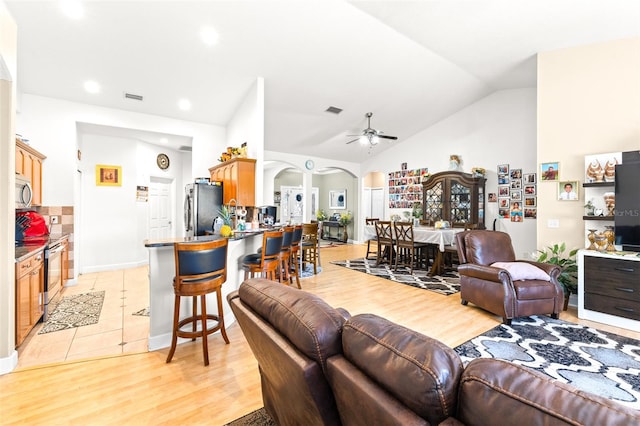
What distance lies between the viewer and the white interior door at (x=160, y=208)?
6.40 meters

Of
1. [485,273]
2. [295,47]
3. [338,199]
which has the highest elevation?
[295,47]

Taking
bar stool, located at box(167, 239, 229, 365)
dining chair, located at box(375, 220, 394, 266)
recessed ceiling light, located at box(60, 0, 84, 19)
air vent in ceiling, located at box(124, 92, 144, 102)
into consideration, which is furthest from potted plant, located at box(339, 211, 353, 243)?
recessed ceiling light, located at box(60, 0, 84, 19)

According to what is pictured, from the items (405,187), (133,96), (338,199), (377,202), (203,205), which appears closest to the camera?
(133,96)

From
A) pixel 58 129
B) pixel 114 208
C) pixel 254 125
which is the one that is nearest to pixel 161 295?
pixel 254 125

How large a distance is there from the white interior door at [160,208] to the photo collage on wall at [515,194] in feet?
24.4

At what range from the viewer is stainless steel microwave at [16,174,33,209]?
3280mm

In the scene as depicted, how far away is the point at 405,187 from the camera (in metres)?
8.07

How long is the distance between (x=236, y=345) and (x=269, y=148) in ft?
19.3

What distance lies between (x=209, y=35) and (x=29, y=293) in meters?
3.30

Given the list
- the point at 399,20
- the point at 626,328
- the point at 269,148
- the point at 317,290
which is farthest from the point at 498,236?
the point at 269,148

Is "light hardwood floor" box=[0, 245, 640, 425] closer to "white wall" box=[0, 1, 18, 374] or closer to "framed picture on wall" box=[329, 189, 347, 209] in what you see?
"white wall" box=[0, 1, 18, 374]

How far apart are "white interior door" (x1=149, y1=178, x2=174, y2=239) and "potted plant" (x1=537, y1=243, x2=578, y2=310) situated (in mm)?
7174

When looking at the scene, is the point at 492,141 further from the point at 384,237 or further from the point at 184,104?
the point at 184,104

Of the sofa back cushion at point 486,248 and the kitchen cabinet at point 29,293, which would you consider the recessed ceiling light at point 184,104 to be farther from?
the sofa back cushion at point 486,248
